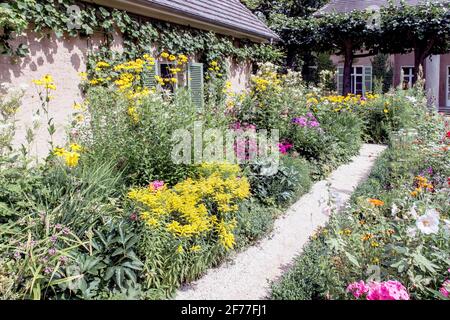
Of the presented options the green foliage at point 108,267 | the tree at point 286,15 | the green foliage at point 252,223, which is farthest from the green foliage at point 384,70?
the green foliage at point 108,267

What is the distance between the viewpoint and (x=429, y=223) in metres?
2.59

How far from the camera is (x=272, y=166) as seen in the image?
5.41 meters

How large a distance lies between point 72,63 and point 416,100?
26.0 feet

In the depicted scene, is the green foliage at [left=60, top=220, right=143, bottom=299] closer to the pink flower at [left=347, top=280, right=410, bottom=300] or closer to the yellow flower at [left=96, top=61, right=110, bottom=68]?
the pink flower at [left=347, top=280, right=410, bottom=300]

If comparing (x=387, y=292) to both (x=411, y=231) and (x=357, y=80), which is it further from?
→ (x=357, y=80)

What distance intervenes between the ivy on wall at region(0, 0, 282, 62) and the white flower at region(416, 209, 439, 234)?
15.9 ft

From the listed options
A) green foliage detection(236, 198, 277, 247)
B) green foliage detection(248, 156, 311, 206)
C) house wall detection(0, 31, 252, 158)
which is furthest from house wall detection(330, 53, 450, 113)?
green foliage detection(236, 198, 277, 247)

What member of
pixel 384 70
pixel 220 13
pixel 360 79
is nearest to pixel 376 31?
pixel 384 70

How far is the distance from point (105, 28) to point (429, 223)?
5677 mm

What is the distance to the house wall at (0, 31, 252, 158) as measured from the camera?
17.5 ft

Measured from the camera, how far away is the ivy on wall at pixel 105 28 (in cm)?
504

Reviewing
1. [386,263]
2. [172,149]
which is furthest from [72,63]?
[386,263]

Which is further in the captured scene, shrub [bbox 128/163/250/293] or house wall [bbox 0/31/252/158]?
house wall [bbox 0/31/252/158]

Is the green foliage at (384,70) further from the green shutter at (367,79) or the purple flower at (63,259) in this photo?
the purple flower at (63,259)
